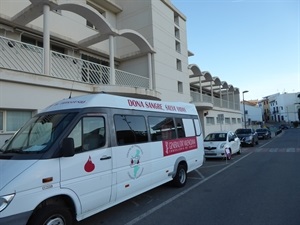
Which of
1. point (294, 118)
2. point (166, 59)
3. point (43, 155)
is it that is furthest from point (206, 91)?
point (294, 118)

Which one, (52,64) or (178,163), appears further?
(52,64)

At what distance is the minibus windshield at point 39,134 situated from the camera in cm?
414

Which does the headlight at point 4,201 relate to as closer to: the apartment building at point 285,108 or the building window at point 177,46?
the building window at point 177,46

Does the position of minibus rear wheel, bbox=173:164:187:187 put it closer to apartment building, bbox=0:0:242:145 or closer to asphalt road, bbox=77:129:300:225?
asphalt road, bbox=77:129:300:225

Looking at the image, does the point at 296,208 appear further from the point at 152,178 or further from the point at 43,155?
the point at 43,155

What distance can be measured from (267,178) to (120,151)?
5792 mm

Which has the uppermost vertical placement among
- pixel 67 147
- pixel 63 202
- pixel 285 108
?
pixel 285 108

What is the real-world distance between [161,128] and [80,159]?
3.17m

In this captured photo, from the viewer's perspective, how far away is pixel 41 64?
437 inches

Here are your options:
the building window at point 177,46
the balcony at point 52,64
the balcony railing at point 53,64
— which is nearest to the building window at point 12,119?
the balcony at point 52,64

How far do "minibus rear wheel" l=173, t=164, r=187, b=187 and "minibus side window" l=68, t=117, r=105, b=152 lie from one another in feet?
11.2

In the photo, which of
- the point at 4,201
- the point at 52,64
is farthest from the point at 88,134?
the point at 52,64

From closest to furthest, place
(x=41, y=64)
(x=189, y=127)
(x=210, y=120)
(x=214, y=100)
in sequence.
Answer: (x=189, y=127) < (x=41, y=64) < (x=210, y=120) < (x=214, y=100)

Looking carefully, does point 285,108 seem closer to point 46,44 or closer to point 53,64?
point 53,64
